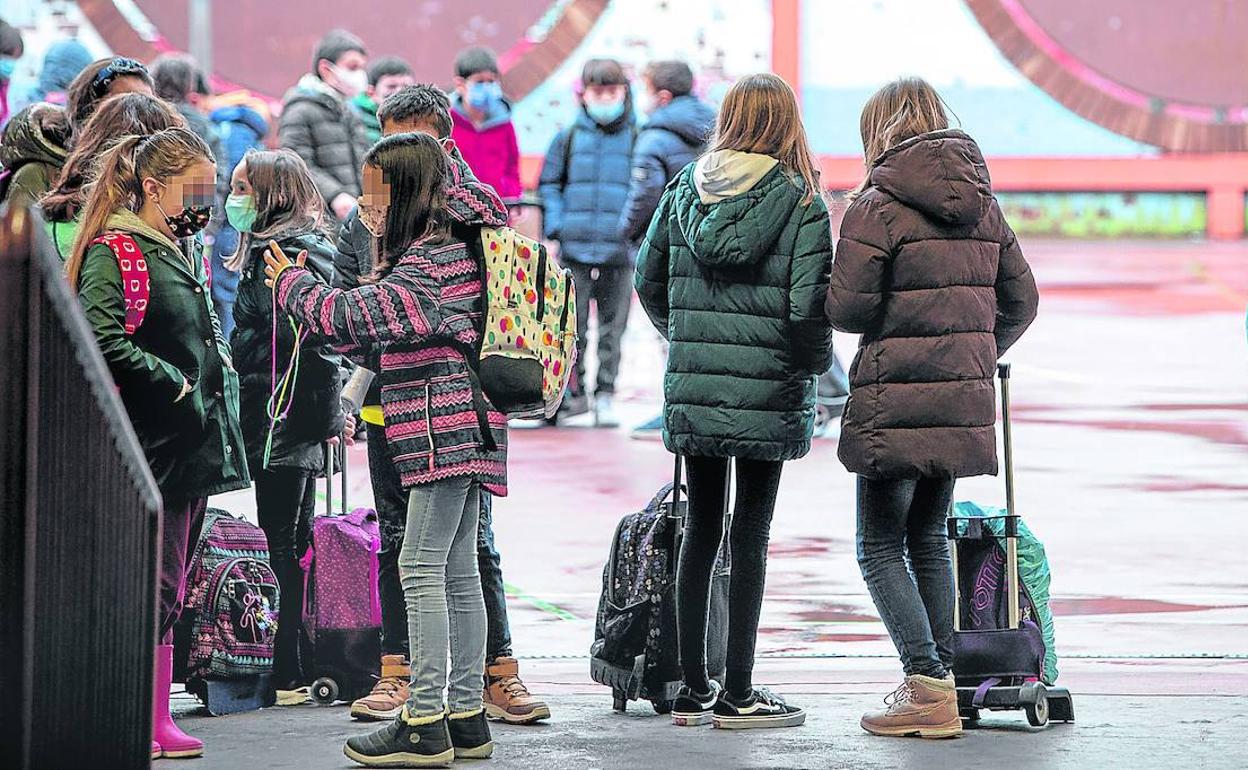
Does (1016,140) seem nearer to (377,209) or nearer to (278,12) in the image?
(278,12)

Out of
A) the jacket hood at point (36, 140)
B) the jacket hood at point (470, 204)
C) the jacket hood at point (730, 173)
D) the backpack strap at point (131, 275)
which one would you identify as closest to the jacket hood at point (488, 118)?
the jacket hood at point (36, 140)

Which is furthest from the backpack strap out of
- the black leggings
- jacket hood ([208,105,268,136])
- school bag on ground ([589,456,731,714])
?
jacket hood ([208,105,268,136])

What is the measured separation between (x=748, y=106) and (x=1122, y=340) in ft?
35.7

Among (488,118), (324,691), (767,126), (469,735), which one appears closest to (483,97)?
(488,118)

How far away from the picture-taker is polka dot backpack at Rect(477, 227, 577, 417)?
5.66 metres

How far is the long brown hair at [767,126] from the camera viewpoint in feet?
20.0

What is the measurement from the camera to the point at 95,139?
6078 millimetres

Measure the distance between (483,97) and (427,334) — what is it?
6834mm

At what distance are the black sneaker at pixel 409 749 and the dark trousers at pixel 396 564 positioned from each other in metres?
0.53

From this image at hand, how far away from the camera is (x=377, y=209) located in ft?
18.7

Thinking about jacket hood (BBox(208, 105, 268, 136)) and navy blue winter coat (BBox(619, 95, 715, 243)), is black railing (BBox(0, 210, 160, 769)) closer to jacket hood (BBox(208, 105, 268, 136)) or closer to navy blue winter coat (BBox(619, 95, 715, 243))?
jacket hood (BBox(208, 105, 268, 136))

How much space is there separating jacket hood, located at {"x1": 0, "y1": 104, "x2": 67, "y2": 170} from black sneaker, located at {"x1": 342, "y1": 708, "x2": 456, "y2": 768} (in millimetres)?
2150

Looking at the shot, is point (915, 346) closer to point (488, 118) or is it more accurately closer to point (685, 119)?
point (685, 119)

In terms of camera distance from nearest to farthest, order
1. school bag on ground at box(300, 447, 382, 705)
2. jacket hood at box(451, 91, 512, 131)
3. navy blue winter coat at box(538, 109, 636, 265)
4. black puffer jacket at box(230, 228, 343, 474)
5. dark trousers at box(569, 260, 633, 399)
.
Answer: black puffer jacket at box(230, 228, 343, 474) → school bag on ground at box(300, 447, 382, 705) → jacket hood at box(451, 91, 512, 131) → navy blue winter coat at box(538, 109, 636, 265) → dark trousers at box(569, 260, 633, 399)
